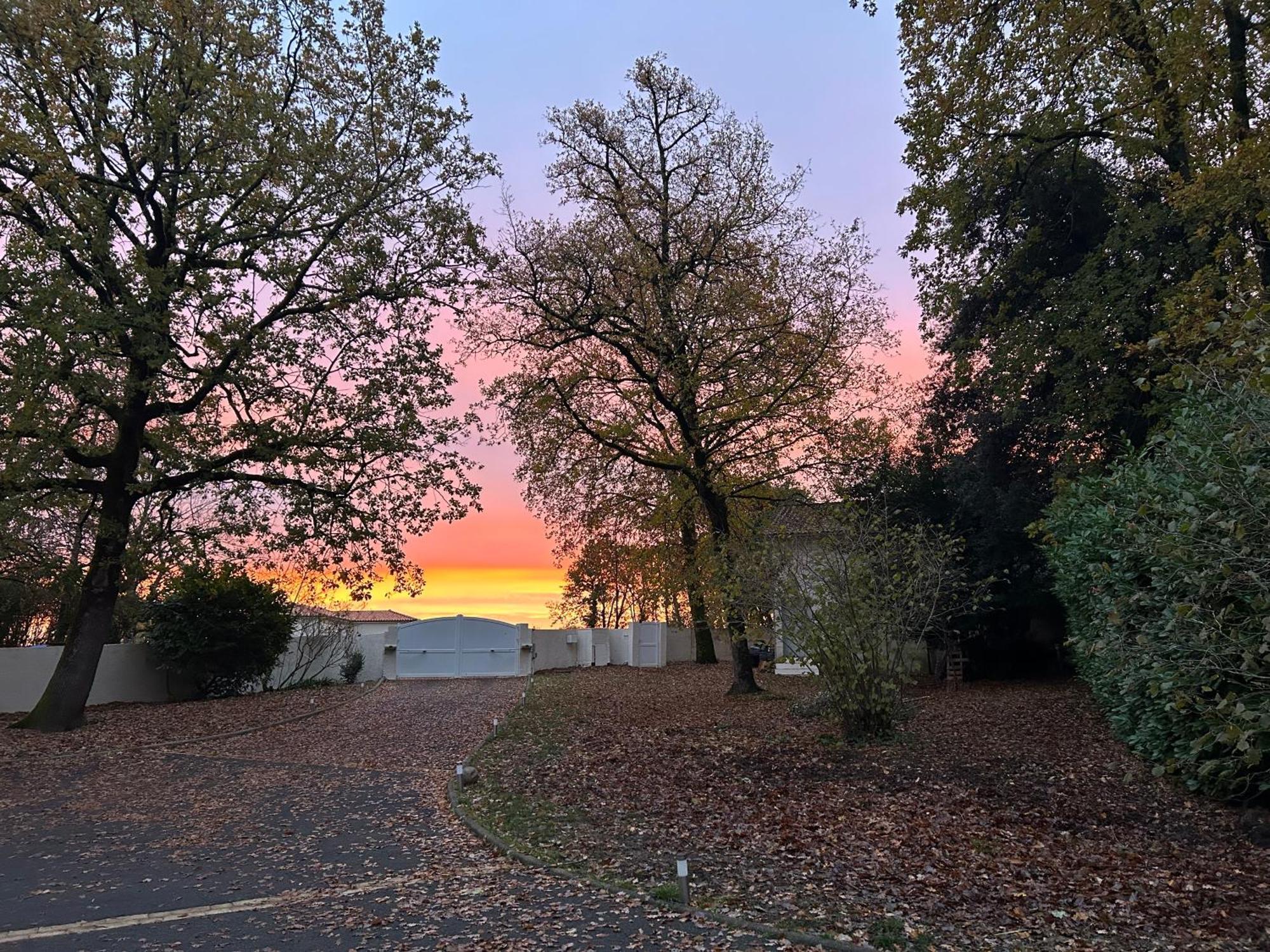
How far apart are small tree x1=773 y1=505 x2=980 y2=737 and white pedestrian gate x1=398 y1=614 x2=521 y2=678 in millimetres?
17877

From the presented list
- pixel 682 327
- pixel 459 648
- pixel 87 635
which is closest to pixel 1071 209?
pixel 682 327

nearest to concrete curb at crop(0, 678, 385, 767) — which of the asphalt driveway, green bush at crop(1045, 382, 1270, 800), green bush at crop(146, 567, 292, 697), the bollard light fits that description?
the asphalt driveway

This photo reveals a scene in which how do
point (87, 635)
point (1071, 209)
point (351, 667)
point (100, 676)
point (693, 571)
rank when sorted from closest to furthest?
point (87, 635) → point (1071, 209) → point (693, 571) → point (100, 676) → point (351, 667)

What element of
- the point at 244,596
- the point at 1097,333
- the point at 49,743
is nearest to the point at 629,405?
the point at 1097,333

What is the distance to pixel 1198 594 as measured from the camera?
219 inches

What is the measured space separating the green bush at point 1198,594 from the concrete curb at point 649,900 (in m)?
2.22

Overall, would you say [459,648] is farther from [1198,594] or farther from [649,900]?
[1198,594]

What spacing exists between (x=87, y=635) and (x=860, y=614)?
41.8 feet

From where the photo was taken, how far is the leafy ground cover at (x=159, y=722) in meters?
12.7

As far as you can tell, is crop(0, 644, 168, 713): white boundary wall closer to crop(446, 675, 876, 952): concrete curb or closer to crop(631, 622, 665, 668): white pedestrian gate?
crop(446, 675, 876, 952): concrete curb

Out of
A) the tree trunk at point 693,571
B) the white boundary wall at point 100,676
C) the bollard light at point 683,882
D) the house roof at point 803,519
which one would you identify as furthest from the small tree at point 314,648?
the bollard light at point 683,882

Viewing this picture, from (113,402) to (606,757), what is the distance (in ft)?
31.2

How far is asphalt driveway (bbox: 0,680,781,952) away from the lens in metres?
5.05

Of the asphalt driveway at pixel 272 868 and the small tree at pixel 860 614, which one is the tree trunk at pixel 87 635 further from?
the small tree at pixel 860 614
